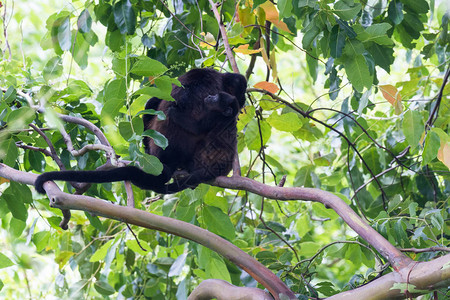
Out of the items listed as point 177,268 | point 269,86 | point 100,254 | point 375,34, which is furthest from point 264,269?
point 100,254

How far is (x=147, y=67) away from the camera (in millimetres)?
1597

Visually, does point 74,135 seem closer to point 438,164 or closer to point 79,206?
point 79,206

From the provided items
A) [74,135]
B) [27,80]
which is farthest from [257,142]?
[27,80]

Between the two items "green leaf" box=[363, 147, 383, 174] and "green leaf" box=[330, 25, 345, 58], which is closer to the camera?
"green leaf" box=[330, 25, 345, 58]

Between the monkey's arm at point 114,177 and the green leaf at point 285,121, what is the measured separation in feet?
1.69

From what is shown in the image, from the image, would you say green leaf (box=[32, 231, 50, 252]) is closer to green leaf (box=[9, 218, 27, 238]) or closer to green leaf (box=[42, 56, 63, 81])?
green leaf (box=[9, 218, 27, 238])

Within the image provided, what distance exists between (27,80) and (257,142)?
994mm

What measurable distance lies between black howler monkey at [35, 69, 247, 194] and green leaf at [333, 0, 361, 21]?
493 millimetres

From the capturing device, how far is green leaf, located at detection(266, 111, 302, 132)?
2182 mm

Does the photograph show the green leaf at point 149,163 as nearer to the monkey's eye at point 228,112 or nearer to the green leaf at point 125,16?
the monkey's eye at point 228,112

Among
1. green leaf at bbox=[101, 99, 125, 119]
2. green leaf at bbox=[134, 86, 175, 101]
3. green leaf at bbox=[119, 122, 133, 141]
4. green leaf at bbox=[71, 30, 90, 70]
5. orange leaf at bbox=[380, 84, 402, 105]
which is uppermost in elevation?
green leaf at bbox=[71, 30, 90, 70]

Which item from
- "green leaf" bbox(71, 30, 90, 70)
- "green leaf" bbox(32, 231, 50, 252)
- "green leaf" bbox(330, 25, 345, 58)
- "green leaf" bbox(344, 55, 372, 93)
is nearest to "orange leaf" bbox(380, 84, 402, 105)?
"green leaf" bbox(344, 55, 372, 93)

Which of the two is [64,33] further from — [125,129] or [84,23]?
[125,129]

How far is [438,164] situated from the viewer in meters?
2.60
